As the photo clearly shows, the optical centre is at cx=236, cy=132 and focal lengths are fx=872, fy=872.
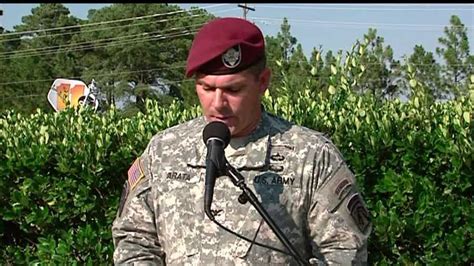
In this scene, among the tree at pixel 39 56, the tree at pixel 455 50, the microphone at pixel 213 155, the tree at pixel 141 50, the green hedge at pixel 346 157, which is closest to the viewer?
the microphone at pixel 213 155

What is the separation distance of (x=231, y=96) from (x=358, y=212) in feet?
1.62

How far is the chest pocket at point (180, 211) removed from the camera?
2428mm

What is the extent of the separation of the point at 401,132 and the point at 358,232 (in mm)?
2176

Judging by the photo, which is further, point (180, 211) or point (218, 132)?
point (180, 211)

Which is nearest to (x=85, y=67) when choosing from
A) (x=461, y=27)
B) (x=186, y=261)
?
(x=461, y=27)

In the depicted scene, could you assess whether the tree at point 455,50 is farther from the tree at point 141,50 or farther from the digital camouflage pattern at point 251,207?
the tree at point 141,50

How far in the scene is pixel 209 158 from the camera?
2.23 m

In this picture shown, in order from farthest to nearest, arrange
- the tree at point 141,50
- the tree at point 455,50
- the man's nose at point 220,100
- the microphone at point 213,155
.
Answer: the tree at point 141,50 < the tree at point 455,50 < the man's nose at point 220,100 < the microphone at point 213,155

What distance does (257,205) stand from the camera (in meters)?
2.25

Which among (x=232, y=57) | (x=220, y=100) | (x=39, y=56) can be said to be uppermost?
(x=232, y=57)

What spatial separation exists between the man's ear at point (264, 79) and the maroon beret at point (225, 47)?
0.05 meters

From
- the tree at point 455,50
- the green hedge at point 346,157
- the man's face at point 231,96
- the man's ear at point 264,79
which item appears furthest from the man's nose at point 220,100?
the tree at point 455,50

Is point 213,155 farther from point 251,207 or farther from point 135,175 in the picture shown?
point 135,175

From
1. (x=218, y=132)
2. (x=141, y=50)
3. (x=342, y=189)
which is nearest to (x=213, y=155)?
(x=218, y=132)
